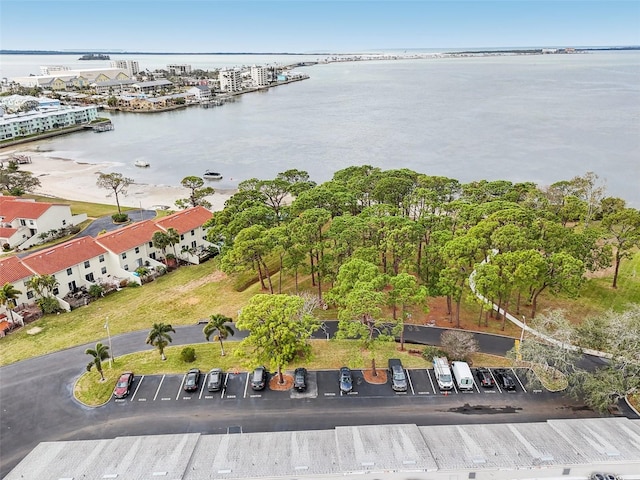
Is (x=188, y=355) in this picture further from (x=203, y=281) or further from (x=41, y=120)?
(x=41, y=120)

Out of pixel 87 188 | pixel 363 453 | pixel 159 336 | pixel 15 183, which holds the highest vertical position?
pixel 15 183

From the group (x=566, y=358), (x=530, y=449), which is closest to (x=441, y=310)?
(x=566, y=358)

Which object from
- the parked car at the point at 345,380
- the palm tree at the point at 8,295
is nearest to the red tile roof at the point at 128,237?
the palm tree at the point at 8,295

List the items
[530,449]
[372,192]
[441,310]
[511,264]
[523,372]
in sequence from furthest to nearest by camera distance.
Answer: [372,192] → [441,310] → [511,264] → [523,372] → [530,449]

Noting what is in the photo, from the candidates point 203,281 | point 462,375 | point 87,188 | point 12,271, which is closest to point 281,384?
point 462,375

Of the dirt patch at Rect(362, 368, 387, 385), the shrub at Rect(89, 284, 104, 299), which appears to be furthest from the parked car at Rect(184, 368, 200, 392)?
the shrub at Rect(89, 284, 104, 299)

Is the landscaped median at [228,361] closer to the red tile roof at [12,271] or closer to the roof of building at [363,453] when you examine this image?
the roof of building at [363,453]

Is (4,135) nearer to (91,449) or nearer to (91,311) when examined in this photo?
(91,311)
